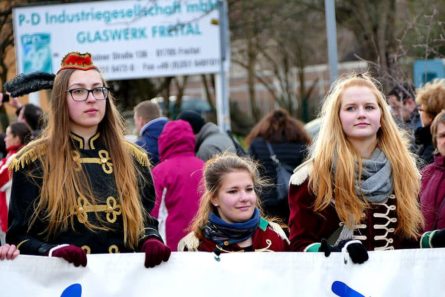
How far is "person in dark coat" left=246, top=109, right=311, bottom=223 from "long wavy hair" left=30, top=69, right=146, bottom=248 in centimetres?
445

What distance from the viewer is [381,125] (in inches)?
213

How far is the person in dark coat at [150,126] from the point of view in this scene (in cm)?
1032

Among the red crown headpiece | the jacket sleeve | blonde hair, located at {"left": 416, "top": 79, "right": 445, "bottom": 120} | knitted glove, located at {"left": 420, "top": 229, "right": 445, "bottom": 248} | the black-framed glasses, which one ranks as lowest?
knitted glove, located at {"left": 420, "top": 229, "right": 445, "bottom": 248}

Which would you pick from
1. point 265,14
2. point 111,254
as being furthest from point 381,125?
point 265,14

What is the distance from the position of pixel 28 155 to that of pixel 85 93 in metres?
0.37

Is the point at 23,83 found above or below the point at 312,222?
above

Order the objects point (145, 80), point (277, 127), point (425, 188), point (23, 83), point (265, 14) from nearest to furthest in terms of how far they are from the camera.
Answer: point (23, 83) → point (425, 188) → point (277, 127) → point (265, 14) → point (145, 80)

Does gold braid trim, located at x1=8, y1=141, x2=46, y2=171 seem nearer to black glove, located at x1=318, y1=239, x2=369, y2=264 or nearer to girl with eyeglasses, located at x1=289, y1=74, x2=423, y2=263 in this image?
girl with eyeglasses, located at x1=289, y1=74, x2=423, y2=263

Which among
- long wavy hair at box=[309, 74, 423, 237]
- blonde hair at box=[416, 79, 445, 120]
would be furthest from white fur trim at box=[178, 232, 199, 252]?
blonde hair at box=[416, 79, 445, 120]

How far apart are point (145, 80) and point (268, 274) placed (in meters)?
22.3

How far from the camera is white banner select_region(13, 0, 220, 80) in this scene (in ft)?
52.5

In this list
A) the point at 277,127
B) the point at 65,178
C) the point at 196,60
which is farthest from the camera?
the point at 196,60

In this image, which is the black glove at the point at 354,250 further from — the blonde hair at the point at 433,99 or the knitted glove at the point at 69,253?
the blonde hair at the point at 433,99

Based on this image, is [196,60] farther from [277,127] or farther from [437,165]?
[437,165]
